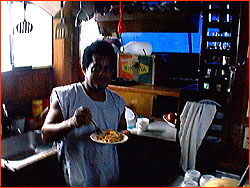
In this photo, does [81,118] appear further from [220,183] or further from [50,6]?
[50,6]

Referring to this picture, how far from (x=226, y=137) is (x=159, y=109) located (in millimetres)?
792

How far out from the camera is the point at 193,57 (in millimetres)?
2492

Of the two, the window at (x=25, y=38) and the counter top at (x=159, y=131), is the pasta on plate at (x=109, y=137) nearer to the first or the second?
the counter top at (x=159, y=131)

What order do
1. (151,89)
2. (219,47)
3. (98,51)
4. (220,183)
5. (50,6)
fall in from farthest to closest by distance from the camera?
(50,6) < (151,89) < (219,47) < (98,51) < (220,183)

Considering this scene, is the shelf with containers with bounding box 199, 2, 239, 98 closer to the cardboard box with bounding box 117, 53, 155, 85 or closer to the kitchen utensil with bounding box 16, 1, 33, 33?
the cardboard box with bounding box 117, 53, 155, 85

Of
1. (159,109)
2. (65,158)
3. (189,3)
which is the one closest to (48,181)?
(65,158)

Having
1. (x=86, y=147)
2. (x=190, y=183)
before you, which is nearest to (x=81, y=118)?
(x=86, y=147)

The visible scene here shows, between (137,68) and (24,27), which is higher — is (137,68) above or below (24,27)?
below

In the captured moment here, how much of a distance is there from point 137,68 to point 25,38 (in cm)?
104

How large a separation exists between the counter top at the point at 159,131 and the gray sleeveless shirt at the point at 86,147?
536mm

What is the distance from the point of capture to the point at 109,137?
Answer: 1513 millimetres

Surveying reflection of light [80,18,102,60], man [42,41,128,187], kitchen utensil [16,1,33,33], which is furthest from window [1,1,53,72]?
man [42,41,128,187]

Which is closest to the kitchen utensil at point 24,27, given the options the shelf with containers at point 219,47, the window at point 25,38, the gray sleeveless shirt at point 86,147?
the window at point 25,38

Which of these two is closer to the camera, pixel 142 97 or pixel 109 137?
pixel 109 137
